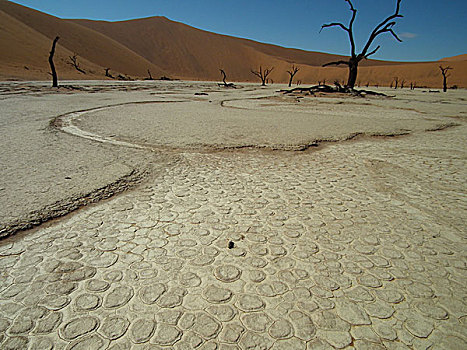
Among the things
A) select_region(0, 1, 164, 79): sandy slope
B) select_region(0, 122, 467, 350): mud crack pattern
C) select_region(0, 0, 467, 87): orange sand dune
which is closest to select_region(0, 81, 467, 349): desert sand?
select_region(0, 122, 467, 350): mud crack pattern

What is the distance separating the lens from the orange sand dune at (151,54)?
104 ft

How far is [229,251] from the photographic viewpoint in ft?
7.96

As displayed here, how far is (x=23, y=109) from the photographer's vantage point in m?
9.24

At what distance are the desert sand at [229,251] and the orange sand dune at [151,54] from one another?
1010 inches

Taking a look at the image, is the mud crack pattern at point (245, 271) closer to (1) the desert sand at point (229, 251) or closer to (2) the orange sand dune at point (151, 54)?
(1) the desert sand at point (229, 251)

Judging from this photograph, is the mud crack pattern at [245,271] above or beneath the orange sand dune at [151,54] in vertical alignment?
beneath

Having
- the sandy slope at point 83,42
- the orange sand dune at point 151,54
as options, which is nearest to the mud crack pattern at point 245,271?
the orange sand dune at point 151,54

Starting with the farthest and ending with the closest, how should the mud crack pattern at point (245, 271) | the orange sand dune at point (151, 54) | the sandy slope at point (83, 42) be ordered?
the sandy slope at point (83, 42) → the orange sand dune at point (151, 54) → the mud crack pattern at point (245, 271)

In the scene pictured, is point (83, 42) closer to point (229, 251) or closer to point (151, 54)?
point (151, 54)

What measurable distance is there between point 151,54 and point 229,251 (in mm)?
75994

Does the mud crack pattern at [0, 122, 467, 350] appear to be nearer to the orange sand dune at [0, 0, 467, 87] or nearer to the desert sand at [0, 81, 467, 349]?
the desert sand at [0, 81, 467, 349]

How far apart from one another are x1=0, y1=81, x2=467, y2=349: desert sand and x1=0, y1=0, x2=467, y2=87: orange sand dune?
25656mm

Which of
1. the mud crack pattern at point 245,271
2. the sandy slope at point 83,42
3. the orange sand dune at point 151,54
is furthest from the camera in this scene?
the sandy slope at point 83,42

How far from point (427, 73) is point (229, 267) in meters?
66.9
